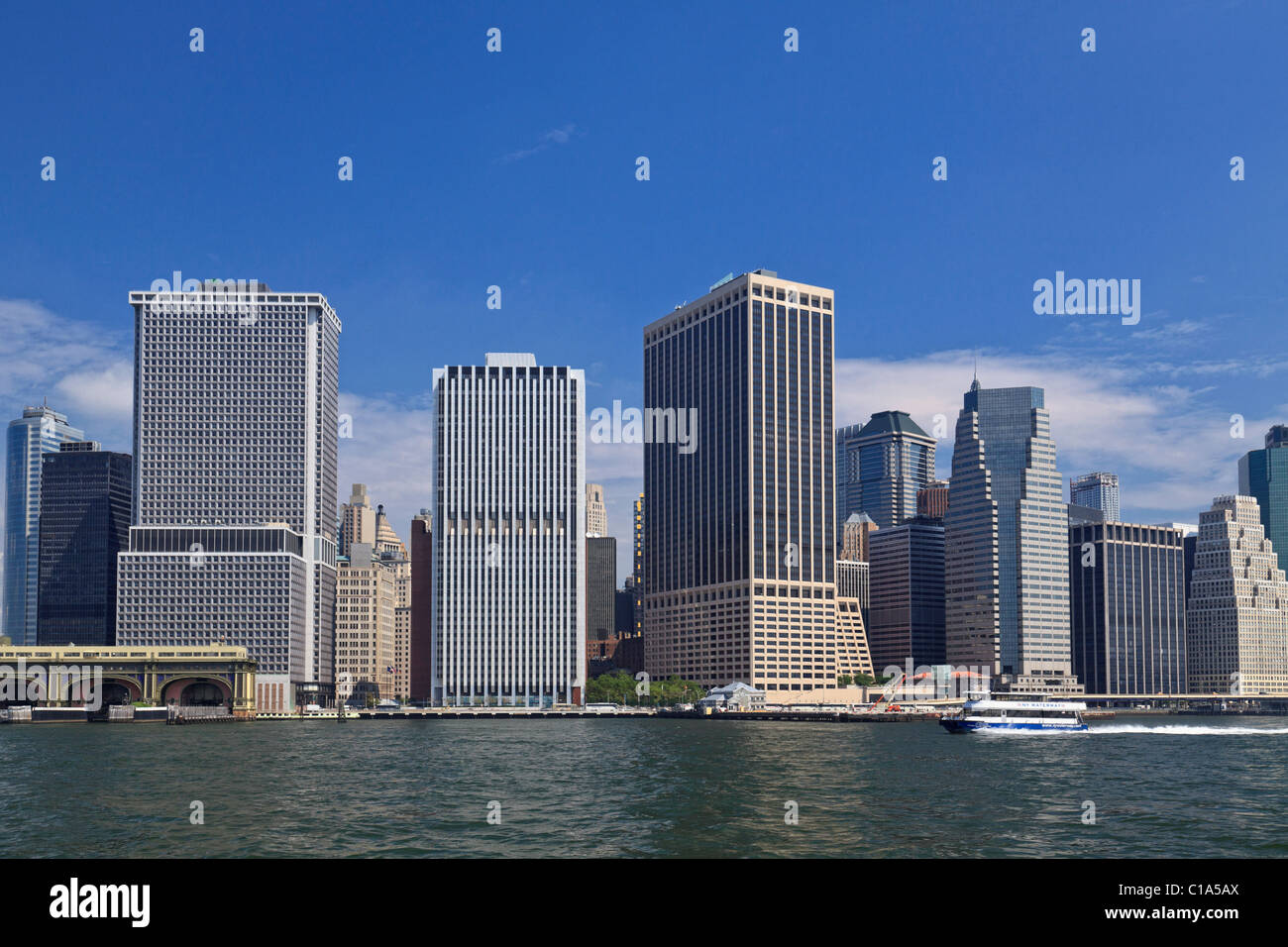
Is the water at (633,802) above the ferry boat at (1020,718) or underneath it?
above

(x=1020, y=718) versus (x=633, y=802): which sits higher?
(x=633, y=802)

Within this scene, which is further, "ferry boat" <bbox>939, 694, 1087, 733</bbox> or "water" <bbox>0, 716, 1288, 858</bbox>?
"ferry boat" <bbox>939, 694, 1087, 733</bbox>

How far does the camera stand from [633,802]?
6397 cm

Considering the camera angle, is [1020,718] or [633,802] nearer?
[633,802]

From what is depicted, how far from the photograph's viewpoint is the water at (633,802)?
151ft

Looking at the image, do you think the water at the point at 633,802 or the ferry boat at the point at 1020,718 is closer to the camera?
the water at the point at 633,802

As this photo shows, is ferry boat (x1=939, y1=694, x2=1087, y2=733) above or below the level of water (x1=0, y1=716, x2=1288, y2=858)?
below

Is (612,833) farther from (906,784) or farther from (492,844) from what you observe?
(906,784)

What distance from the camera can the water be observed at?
46062 mm
